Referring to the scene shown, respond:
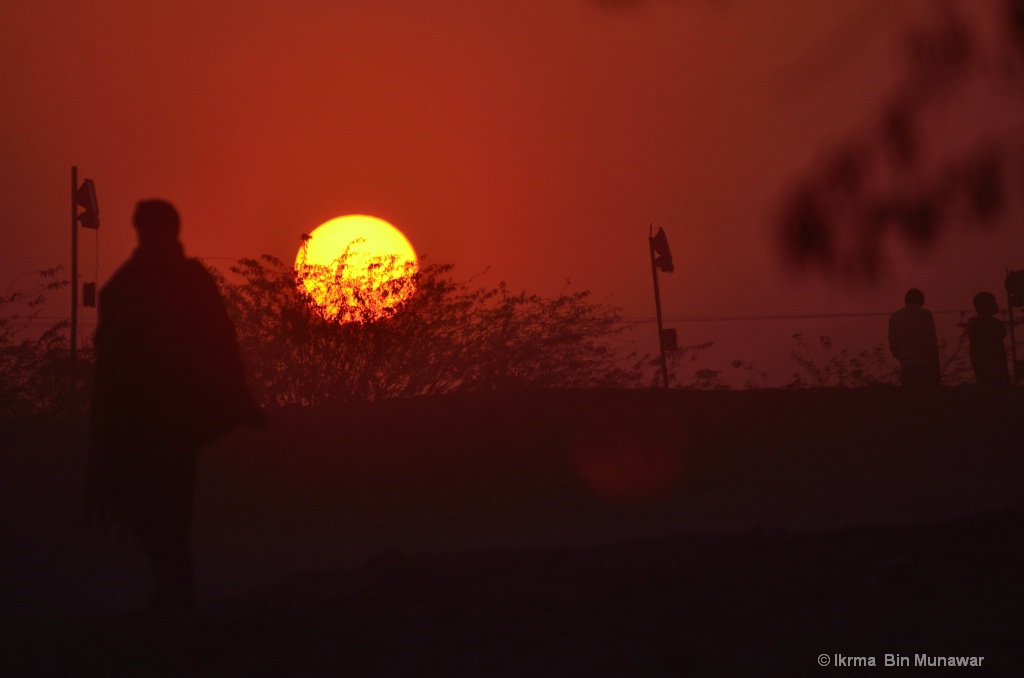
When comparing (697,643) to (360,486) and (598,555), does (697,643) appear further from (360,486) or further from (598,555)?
(360,486)

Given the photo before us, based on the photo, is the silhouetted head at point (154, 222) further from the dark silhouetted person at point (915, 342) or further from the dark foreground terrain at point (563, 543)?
the dark silhouetted person at point (915, 342)

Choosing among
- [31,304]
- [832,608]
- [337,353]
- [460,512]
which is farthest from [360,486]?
[31,304]

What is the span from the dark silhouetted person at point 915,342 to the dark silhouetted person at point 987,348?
1482 millimetres

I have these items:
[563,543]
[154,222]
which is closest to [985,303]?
[563,543]

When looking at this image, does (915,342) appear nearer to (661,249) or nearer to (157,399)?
(661,249)

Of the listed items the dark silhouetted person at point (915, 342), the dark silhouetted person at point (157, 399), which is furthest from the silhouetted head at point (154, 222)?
the dark silhouetted person at point (915, 342)

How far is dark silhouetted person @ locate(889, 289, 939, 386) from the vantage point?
1641 cm

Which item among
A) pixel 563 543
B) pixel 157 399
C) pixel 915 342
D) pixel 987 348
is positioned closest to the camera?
pixel 157 399

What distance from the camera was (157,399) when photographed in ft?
23.1

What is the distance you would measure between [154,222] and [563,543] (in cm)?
401

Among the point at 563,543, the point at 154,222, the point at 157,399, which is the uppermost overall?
the point at 154,222

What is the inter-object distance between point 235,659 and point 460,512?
21.9ft

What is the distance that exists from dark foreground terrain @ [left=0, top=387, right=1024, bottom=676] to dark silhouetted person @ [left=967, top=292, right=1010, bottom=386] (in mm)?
2745

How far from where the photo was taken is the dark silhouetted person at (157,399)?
6984 mm
